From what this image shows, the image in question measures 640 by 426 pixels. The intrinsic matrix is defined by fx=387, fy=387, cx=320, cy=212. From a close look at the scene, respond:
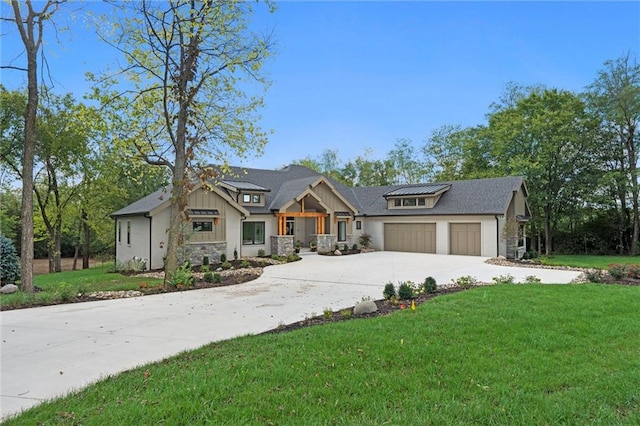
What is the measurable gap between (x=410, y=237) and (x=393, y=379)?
69.2 ft

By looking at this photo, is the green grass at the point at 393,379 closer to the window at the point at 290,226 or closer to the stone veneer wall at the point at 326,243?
the stone veneer wall at the point at 326,243

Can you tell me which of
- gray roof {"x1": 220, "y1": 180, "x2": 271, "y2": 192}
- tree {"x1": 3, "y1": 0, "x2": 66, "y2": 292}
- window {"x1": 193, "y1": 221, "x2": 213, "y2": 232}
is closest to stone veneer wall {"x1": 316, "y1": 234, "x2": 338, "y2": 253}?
gray roof {"x1": 220, "y1": 180, "x2": 271, "y2": 192}

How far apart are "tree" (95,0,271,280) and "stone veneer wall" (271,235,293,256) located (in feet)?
26.8

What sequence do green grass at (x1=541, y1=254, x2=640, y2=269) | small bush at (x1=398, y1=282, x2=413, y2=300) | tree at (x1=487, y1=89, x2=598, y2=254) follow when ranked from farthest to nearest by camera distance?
tree at (x1=487, y1=89, x2=598, y2=254), green grass at (x1=541, y1=254, x2=640, y2=269), small bush at (x1=398, y1=282, x2=413, y2=300)

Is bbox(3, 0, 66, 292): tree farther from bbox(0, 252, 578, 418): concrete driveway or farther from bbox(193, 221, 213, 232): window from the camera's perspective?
bbox(193, 221, 213, 232): window

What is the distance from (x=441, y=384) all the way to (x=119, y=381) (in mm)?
3201

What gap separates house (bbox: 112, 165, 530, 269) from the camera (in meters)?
17.6

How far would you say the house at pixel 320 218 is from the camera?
17625 millimetres

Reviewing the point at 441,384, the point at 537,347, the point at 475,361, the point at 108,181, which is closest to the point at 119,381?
the point at 441,384

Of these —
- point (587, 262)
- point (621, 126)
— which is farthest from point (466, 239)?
point (621, 126)

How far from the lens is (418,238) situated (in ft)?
78.4

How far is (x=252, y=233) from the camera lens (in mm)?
20906

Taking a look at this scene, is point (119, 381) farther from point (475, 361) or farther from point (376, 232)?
point (376, 232)

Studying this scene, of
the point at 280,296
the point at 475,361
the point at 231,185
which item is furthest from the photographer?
the point at 231,185
